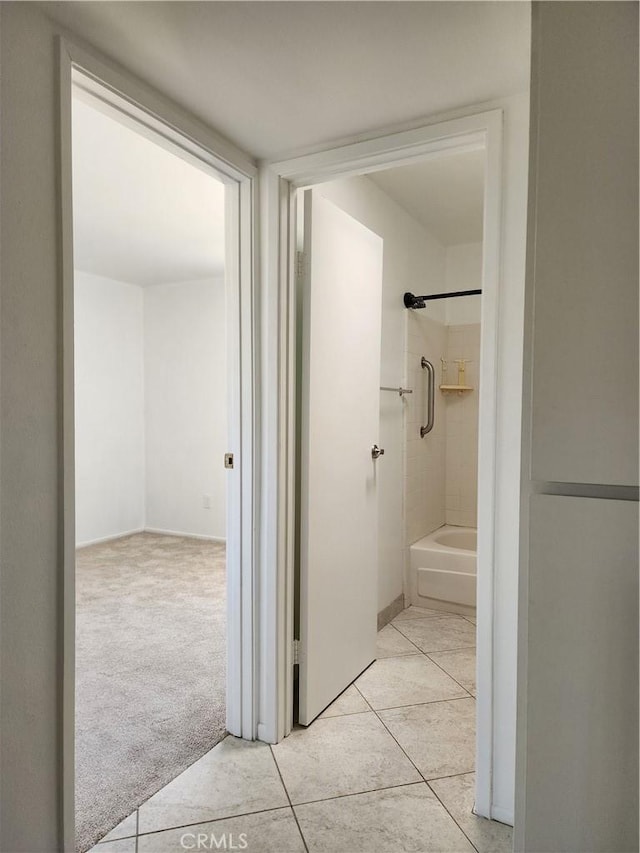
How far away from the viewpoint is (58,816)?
135cm

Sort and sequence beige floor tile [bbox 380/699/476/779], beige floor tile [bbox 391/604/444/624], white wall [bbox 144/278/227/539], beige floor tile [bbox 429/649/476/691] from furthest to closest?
white wall [bbox 144/278/227/539]
beige floor tile [bbox 391/604/444/624]
beige floor tile [bbox 429/649/476/691]
beige floor tile [bbox 380/699/476/779]

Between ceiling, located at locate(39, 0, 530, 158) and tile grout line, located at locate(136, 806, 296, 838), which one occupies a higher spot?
ceiling, located at locate(39, 0, 530, 158)

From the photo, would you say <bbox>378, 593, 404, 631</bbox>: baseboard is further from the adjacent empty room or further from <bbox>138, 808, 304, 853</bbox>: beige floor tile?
<bbox>138, 808, 304, 853</bbox>: beige floor tile

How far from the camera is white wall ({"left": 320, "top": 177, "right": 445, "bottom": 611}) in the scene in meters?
3.14

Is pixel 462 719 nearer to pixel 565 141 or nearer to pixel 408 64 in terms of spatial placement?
pixel 565 141

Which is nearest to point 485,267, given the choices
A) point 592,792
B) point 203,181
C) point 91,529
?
point 592,792

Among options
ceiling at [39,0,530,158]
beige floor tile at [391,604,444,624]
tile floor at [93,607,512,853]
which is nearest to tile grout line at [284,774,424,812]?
tile floor at [93,607,512,853]

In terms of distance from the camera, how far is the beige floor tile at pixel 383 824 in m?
1.58

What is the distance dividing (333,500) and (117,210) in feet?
8.05

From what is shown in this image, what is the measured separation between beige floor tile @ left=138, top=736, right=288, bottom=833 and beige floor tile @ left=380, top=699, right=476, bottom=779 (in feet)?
1.67

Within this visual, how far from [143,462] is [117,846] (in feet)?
14.3

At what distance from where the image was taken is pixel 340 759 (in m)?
1.98

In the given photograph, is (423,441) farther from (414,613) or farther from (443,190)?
(443,190)

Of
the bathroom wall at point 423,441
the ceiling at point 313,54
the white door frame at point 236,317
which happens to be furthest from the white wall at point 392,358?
the ceiling at point 313,54
